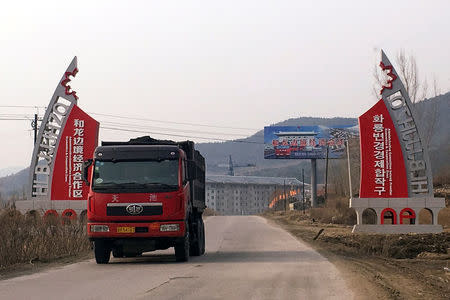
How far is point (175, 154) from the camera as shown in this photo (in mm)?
18719

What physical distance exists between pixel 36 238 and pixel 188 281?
8.98 metres

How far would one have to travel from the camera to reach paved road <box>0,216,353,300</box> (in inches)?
470

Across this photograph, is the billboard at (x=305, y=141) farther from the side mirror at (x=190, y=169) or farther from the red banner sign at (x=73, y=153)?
the side mirror at (x=190, y=169)

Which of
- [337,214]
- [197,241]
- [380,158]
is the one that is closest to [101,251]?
[197,241]

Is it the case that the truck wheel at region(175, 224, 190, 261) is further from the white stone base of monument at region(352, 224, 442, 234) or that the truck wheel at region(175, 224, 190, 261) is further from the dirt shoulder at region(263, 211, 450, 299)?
the white stone base of monument at region(352, 224, 442, 234)

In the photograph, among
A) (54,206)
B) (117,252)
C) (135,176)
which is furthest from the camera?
(54,206)

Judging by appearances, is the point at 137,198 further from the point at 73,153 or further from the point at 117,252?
the point at 73,153

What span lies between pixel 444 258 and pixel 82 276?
43.5 ft

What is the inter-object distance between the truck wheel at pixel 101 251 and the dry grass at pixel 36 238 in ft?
7.17

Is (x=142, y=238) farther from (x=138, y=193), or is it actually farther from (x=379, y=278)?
(x=379, y=278)

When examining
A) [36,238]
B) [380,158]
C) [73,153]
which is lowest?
[36,238]

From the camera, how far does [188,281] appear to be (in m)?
13.9

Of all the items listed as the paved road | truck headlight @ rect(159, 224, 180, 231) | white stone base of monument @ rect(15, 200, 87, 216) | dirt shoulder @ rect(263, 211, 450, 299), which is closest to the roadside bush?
dirt shoulder @ rect(263, 211, 450, 299)

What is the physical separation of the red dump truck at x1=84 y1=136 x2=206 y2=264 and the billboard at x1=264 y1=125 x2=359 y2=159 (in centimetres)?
6857
